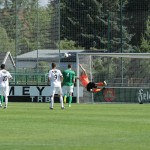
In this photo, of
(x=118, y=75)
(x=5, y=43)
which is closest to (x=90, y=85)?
(x=118, y=75)

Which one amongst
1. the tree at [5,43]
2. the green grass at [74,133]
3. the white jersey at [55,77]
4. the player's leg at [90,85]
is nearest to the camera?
the green grass at [74,133]

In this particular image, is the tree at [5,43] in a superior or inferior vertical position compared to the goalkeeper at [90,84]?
superior

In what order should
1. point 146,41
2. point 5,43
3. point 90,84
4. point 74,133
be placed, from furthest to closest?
point 146,41 → point 5,43 → point 90,84 → point 74,133

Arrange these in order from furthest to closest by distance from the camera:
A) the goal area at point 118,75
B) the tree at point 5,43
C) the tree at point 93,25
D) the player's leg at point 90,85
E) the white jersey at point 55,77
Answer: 1. the tree at point 93,25
2. the tree at point 5,43
3. the goal area at point 118,75
4. the player's leg at point 90,85
5. the white jersey at point 55,77

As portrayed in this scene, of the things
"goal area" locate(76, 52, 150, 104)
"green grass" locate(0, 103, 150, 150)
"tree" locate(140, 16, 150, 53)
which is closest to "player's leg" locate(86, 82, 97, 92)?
"goal area" locate(76, 52, 150, 104)

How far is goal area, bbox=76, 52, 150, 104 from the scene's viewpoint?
3981 centimetres

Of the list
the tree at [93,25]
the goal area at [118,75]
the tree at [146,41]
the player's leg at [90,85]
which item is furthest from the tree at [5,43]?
the tree at [146,41]

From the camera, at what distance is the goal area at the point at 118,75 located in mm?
39812

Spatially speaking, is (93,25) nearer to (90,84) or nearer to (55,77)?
(90,84)

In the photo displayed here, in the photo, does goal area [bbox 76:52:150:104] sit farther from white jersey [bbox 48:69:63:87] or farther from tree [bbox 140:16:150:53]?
tree [bbox 140:16:150:53]

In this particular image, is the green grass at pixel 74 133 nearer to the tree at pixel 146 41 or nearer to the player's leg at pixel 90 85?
the player's leg at pixel 90 85

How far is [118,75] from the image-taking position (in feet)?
133

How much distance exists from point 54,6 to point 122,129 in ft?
83.3

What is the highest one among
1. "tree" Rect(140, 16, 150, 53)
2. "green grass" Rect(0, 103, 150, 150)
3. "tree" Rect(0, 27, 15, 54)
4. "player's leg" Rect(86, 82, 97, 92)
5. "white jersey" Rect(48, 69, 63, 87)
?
"tree" Rect(140, 16, 150, 53)
